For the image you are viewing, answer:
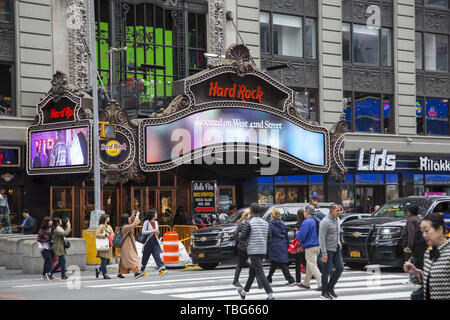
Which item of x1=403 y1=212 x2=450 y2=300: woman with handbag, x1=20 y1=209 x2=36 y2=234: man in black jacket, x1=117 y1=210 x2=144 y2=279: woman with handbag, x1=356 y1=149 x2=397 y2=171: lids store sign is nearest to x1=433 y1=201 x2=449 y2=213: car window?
x1=117 y1=210 x2=144 y2=279: woman with handbag

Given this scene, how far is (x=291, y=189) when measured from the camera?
120 ft

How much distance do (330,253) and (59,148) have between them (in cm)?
1481

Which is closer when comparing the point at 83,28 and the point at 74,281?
the point at 74,281

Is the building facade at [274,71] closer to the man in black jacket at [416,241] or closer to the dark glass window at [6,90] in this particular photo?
the dark glass window at [6,90]

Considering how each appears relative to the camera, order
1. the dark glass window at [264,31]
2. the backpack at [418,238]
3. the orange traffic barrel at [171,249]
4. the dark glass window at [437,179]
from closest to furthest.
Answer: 1. the backpack at [418,238]
2. the orange traffic barrel at [171,249]
3. the dark glass window at [264,31]
4. the dark glass window at [437,179]

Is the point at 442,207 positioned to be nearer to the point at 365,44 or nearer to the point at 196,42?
the point at 196,42

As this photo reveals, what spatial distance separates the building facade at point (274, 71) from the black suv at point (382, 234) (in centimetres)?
984

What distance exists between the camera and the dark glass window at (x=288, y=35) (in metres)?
36.0

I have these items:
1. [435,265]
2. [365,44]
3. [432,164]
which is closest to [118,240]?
[435,265]

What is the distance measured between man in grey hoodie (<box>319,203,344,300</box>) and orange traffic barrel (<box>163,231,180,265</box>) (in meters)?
9.11

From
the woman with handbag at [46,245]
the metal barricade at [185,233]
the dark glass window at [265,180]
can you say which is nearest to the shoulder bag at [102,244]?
the woman with handbag at [46,245]

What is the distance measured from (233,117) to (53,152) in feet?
22.2

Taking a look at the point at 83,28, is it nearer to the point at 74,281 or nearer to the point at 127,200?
the point at 127,200
